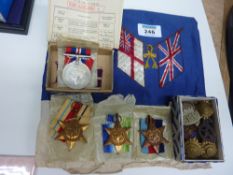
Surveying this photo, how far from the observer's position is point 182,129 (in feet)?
2.23

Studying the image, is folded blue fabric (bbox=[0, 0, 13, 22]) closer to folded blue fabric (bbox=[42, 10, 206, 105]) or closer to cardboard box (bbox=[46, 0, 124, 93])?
cardboard box (bbox=[46, 0, 124, 93])

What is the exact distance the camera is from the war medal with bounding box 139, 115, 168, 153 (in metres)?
0.72

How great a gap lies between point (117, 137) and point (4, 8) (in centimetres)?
47

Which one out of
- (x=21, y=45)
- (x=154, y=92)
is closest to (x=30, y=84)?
(x=21, y=45)

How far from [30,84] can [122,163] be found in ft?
1.08

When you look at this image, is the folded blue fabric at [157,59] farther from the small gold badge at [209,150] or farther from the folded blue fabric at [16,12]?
the folded blue fabric at [16,12]

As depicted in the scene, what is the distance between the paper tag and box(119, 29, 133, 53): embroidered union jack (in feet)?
0.14

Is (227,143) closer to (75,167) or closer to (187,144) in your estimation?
(187,144)

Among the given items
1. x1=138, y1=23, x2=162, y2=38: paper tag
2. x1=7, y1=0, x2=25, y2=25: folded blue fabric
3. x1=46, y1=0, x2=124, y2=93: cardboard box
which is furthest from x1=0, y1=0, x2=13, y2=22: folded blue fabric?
x1=138, y1=23, x2=162, y2=38: paper tag

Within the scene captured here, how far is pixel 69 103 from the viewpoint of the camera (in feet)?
2.35

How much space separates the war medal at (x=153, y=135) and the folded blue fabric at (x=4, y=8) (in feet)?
1.60

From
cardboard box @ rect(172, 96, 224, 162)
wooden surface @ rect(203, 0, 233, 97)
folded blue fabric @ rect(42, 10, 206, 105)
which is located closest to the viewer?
cardboard box @ rect(172, 96, 224, 162)

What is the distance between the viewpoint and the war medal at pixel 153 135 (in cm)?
72

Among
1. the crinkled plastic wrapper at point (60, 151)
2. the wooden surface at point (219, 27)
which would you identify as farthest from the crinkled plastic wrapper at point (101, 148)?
the wooden surface at point (219, 27)
